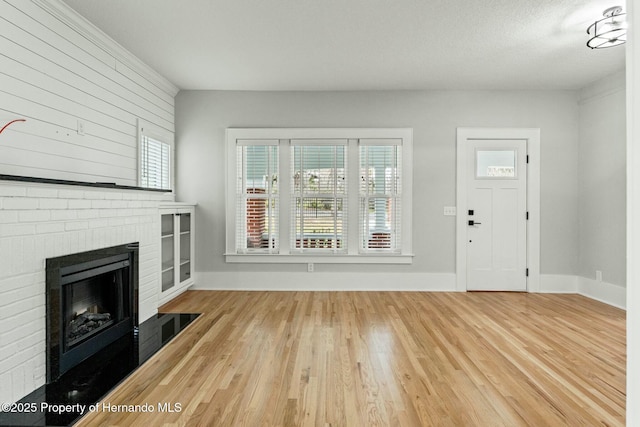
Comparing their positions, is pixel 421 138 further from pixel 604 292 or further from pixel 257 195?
pixel 604 292

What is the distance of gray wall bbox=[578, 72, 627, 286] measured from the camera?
4.19 meters

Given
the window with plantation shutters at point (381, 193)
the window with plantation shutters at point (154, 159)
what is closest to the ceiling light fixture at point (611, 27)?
the window with plantation shutters at point (381, 193)

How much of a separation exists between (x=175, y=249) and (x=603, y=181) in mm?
5438

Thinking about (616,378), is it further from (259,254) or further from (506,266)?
(259,254)

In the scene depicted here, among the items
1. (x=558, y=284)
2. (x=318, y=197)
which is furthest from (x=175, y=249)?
(x=558, y=284)

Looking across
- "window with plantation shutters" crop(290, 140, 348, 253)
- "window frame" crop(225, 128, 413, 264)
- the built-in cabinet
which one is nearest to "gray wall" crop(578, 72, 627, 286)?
"window frame" crop(225, 128, 413, 264)

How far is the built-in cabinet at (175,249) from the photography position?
4.23 m

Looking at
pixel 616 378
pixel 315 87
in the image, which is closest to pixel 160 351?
pixel 616 378

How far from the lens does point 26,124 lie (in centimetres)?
255

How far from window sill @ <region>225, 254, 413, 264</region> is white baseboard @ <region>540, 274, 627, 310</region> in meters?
1.92

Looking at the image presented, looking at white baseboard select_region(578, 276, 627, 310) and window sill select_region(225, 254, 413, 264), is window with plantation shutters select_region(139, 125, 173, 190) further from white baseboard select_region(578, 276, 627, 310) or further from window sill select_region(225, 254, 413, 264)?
white baseboard select_region(578, 276, 627, 310)

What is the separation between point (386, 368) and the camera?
2.55 metres

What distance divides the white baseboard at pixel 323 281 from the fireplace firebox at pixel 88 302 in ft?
5.55

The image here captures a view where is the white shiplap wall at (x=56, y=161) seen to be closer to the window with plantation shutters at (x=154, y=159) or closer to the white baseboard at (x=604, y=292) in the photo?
the window with plantation shutters at (x=154, y=159)
